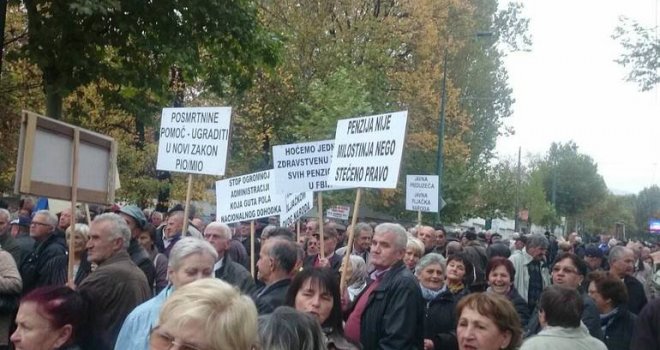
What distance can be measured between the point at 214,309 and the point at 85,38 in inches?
443

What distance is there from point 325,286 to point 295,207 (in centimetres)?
591

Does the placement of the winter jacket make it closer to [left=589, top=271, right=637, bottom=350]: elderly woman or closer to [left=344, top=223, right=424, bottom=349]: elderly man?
[left=344, top=223, right=424, bottom=349]: elderly man

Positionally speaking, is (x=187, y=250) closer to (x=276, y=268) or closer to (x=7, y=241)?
(x=276, y=268)

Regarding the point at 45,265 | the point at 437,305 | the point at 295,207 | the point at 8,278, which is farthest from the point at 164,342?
the point at 295,207

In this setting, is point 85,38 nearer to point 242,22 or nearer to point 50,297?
point 242,22

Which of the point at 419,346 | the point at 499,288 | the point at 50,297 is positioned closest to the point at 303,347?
the point at 50,297

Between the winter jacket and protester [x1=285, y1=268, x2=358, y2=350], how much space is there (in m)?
0.80

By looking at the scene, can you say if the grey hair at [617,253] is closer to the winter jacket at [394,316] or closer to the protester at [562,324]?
the protester at [562,324]

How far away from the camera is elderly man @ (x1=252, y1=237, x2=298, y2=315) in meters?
6.66

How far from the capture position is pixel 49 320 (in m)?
4.61

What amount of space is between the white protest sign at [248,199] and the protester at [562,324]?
14.7ft

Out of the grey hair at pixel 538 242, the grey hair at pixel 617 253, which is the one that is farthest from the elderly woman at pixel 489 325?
the grey hair at pixel 538 242

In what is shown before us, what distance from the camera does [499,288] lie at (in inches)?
315

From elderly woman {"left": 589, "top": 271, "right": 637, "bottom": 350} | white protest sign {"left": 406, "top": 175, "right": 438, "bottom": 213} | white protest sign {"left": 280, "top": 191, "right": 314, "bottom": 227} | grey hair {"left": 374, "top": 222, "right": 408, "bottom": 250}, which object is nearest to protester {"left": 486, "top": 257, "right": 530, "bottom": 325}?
elderly woman {"left": 589, "top": 271, "right": 637, "bottom": 350}
